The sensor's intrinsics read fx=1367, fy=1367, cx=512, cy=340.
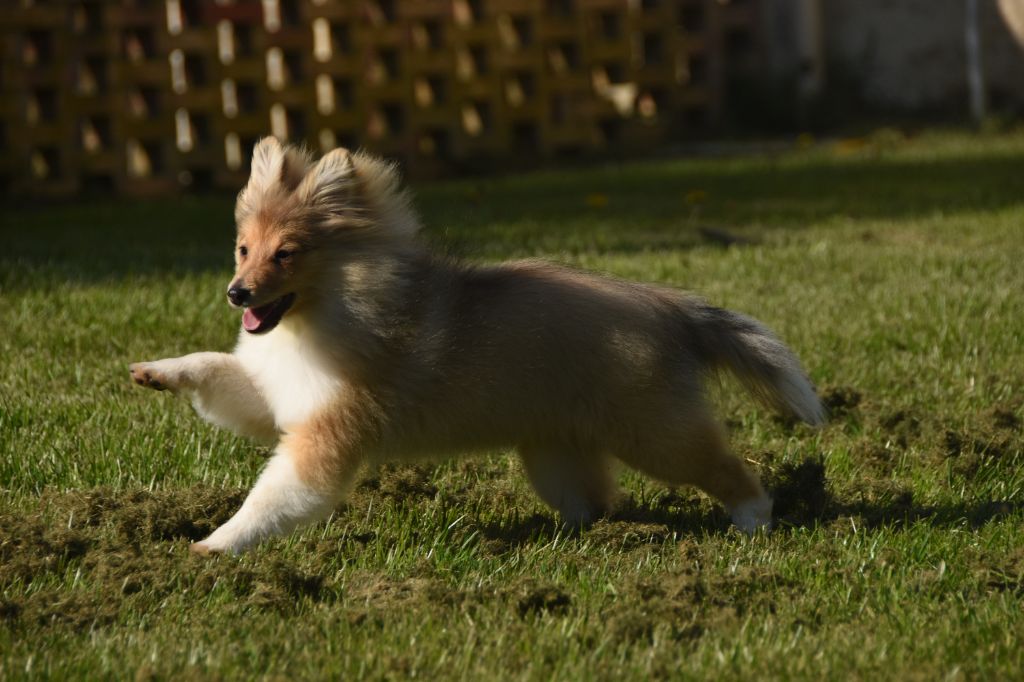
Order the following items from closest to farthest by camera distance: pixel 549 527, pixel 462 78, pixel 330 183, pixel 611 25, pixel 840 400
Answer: pixel 330 183 → pixel 549 527 → pixel 840 400 → pixel 462 78 → pixel 611 25

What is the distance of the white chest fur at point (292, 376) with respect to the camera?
133 inches

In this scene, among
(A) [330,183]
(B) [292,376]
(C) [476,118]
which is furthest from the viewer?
(C) [476,118]

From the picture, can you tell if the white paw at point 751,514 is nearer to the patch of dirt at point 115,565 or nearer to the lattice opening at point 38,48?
the patch of dirt at point 115,565

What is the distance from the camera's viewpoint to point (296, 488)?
328 centimetres

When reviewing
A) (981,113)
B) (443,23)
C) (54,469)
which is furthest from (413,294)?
(981,113)

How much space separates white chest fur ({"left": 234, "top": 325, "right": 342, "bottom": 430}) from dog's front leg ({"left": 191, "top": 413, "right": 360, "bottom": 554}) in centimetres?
5

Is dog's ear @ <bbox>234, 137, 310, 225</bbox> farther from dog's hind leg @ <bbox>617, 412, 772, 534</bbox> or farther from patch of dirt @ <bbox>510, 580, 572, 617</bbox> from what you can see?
patch of dirt @ <bbox>510, 580, 572, 617</bbox>

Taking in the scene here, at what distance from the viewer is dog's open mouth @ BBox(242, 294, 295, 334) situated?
343 cm

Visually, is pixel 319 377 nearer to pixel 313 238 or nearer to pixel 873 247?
pixel 313 238

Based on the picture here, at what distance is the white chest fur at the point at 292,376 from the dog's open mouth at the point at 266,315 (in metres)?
0.07

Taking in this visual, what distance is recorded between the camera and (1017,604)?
296 cm

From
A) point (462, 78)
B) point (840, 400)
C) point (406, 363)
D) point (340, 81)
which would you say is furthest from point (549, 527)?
point (462, 78)

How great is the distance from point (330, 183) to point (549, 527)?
1.08 metres

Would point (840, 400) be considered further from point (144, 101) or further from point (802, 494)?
point (144, 101)
